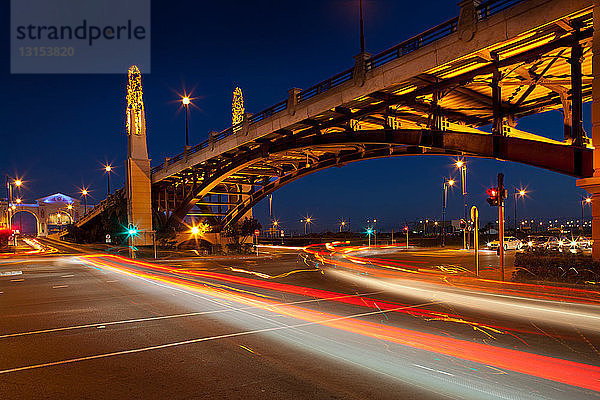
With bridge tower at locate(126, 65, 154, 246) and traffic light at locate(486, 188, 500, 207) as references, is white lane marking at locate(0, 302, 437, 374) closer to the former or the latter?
traffic light at locate(486, 188, 500, 207)

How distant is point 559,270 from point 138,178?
1817 inches

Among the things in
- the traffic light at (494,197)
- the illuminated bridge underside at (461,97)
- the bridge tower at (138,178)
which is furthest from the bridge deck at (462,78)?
the bridge tower at (138,178)

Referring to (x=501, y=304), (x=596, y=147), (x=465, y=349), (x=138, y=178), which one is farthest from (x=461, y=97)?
(x=138, y=178)

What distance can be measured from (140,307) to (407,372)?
889 centimetres

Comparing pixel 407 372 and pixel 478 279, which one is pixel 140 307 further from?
pixel 478 279

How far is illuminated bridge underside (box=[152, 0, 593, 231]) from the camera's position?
14.9 meters

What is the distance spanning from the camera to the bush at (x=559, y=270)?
45.4ft

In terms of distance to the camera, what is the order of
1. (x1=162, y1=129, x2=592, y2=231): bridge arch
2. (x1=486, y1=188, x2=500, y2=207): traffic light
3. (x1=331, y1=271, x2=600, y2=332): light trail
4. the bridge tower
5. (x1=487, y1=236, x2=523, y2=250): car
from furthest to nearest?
the bridge tower < (x1=487, y1=236, x2=523, y2=250): car < (x1=486, y1=188, x2=500, y2=207): traffic light < (x1=162, y1=129, x2=592, y2=231): bridge arch < (x1=331, y1=271, x2=600, y2=332): light trail

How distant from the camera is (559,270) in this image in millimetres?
14820

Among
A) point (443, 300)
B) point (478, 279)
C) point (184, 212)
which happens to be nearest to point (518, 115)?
point (478, 279)

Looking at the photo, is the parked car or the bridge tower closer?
the parked car

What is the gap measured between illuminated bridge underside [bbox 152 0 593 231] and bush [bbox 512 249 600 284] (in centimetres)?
312

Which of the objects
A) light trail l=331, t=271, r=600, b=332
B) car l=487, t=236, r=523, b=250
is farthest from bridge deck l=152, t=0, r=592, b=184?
car l=487, t=236, r=523, b=250

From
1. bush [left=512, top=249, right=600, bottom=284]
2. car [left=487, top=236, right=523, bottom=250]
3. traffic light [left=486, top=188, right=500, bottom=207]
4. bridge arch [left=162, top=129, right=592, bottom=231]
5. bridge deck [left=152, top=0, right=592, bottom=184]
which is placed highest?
bridge deck [left=152, top=0, right=592, bottom=184]
